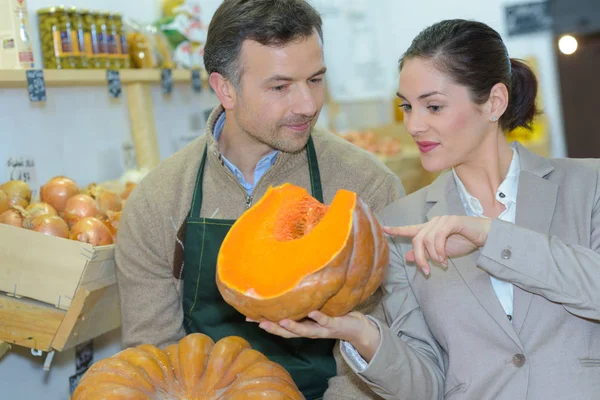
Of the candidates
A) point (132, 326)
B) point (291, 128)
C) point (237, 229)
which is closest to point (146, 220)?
point (132, 326)

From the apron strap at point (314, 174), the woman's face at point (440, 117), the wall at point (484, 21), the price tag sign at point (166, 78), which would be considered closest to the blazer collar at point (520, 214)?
the woman's face at point (440, 117)

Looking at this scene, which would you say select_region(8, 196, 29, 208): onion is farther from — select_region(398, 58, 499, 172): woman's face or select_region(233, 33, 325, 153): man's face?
select_region(398, 58, 499, 172): woman's face

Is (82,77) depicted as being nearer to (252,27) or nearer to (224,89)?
(224,89)

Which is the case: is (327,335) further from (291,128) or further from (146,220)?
(146,220)

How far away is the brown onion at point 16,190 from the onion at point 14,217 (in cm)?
13

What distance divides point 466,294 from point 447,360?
0.60 feet

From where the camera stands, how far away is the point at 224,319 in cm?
235

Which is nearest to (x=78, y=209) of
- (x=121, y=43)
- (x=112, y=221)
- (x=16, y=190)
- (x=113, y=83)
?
(x=112, y=221)

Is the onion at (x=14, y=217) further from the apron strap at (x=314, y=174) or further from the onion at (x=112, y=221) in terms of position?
the apron strap at (x=314, y=174)

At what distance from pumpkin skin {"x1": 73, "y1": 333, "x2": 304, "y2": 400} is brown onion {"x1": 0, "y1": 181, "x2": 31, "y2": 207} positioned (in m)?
0.95

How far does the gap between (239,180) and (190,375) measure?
0.72m

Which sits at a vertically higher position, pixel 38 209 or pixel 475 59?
pixel 475 59

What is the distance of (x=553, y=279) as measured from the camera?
1.73 m

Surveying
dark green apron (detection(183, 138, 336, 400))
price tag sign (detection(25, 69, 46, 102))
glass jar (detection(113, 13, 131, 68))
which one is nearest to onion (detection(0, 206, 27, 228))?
price tag sign (detection(25, 69, 46, 102))
